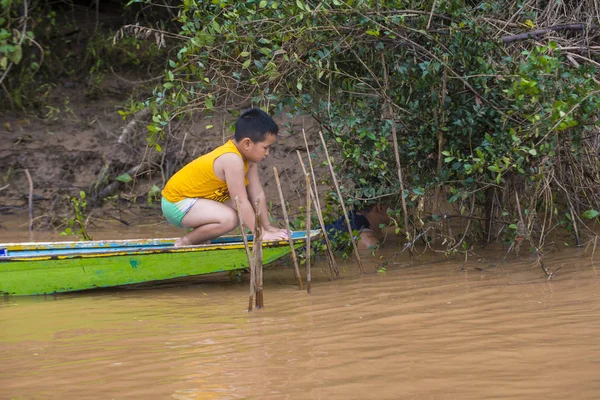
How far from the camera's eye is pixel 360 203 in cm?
604

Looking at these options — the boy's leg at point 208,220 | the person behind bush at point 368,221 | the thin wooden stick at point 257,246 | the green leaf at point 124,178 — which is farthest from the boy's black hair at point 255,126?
the green leaf at point 124,178

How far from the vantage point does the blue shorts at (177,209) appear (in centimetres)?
563

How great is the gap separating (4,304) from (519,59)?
3786mm

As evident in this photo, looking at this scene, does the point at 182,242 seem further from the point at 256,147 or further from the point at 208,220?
the point at 256,147

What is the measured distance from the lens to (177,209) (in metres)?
5.67

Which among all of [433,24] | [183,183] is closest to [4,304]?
[183,183]

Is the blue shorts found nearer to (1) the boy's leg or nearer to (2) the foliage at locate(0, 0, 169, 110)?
(1) the boy's leg

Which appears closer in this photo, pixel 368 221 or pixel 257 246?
pixel 257 246

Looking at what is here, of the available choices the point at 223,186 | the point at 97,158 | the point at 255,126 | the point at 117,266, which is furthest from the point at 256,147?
the point at 97,158

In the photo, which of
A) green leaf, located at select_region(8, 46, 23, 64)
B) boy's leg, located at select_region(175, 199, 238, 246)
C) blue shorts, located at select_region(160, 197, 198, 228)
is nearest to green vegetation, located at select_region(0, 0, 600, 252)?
blue shorts, located at select_region(160, 197, 198, 228)

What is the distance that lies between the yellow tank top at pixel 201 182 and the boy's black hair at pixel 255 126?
0.14 metres

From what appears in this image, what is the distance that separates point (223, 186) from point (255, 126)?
51cm

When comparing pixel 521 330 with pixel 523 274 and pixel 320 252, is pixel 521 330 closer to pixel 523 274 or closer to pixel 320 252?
pixel 523 274

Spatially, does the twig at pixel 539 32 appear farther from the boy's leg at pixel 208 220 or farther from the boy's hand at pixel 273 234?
the boy's leg at pixel 208 220
